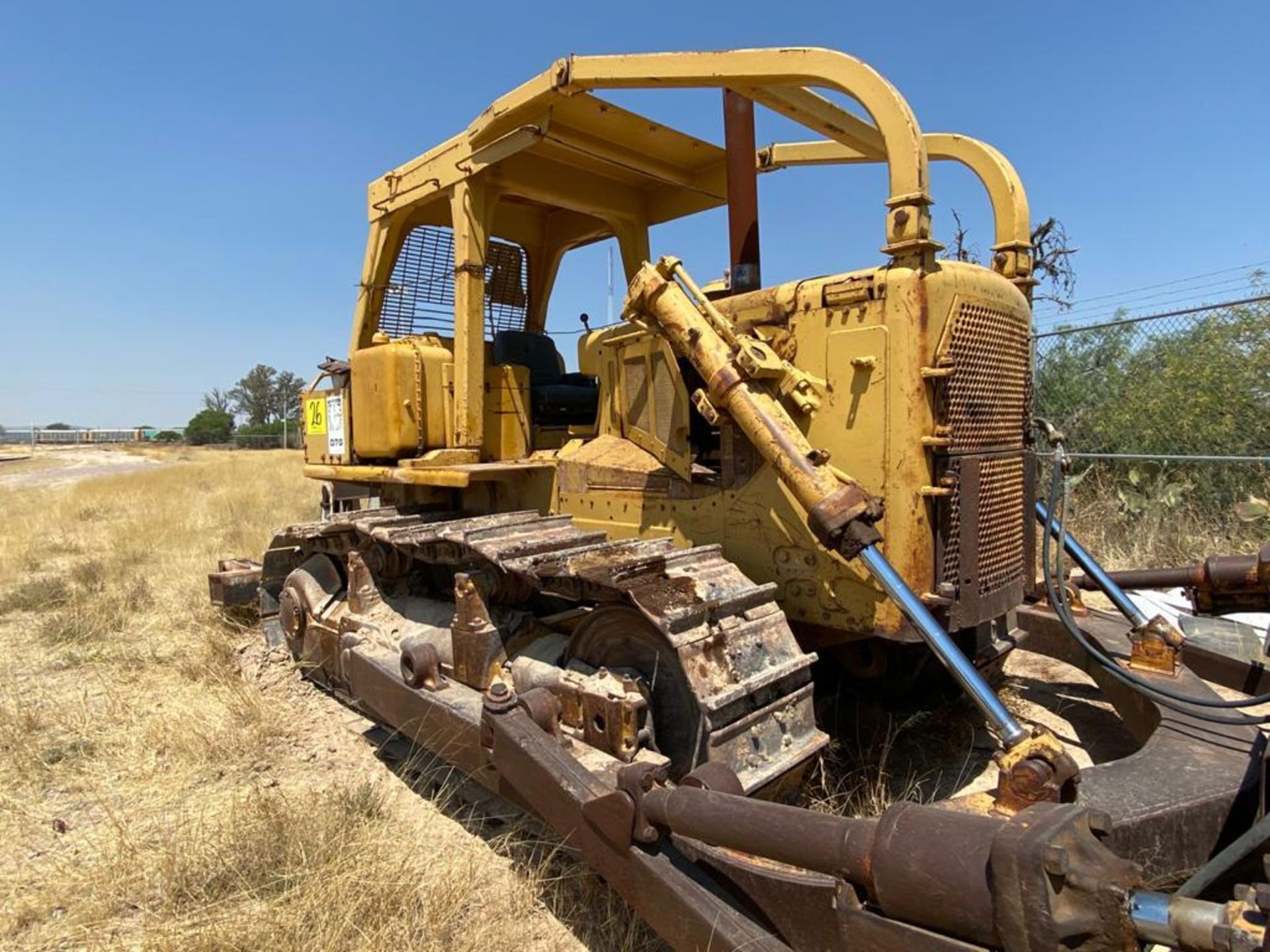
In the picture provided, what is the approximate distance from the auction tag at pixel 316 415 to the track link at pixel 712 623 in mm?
2611

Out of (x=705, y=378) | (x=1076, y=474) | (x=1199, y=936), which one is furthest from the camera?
(x=1076, y=474)

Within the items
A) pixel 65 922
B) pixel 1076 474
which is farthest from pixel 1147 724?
pixel 1076 474

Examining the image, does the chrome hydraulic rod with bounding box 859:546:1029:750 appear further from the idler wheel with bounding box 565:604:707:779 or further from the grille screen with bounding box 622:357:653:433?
the grille screen with bounding box 622:357:653:433

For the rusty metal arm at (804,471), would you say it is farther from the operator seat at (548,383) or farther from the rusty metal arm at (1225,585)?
the operator seat at (548,383)

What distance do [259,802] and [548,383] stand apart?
3203mm

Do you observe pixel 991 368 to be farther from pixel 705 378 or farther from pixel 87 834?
pixel 87 834

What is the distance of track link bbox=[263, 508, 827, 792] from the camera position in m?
2.82

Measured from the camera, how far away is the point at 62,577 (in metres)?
9.23

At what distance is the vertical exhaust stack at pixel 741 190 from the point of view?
14.2 ft

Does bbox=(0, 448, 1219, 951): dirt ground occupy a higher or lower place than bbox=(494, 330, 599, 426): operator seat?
lower

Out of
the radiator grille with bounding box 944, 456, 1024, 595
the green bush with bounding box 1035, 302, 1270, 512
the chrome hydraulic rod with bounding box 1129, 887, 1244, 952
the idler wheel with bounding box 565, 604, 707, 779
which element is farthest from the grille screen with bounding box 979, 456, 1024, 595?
the green bush with bounding box 1035, 302, 1270, 512

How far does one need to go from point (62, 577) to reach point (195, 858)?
7.72 meters

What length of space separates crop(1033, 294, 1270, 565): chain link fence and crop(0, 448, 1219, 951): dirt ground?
12.5 ft

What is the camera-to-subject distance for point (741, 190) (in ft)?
14.6
